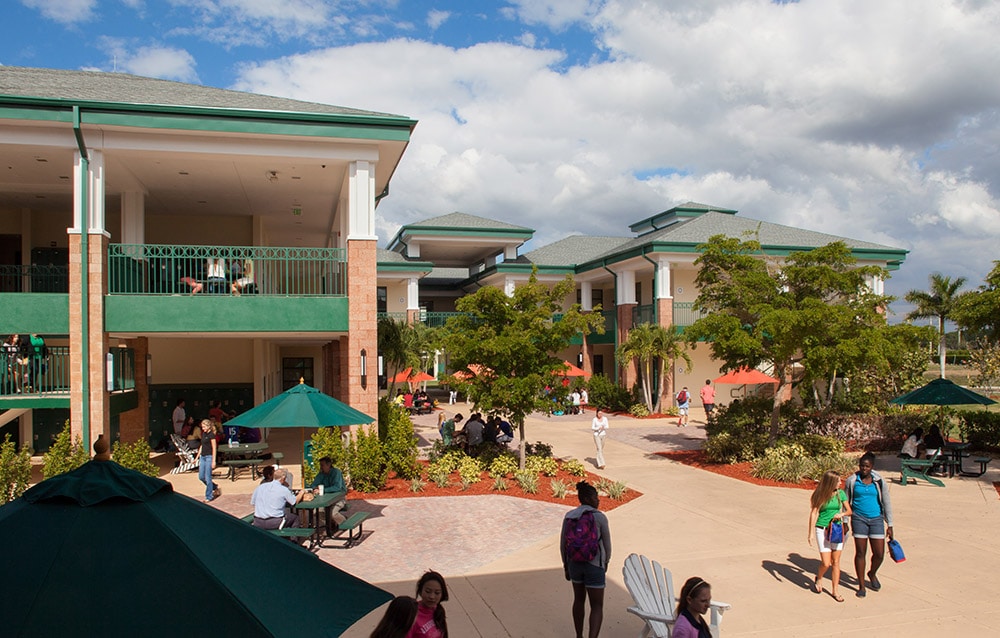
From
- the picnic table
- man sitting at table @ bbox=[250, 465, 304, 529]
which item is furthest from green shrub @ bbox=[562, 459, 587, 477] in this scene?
man sitting at table @ bbox=[250, 465, 304, 529]

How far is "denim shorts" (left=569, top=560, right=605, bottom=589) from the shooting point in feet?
22.0

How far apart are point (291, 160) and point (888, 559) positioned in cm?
1328

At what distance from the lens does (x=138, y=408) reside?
Result: 1870cm

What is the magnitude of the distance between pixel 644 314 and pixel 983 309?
55.3 feet

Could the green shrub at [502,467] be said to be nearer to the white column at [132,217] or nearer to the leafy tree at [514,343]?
the leafy tree at [514,343]

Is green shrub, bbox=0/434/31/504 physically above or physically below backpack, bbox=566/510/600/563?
below

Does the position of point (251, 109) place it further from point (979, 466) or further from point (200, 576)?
point (979, 466)

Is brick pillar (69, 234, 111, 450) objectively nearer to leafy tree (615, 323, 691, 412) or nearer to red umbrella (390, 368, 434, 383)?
red umbrella (390, 368, 434, 383)

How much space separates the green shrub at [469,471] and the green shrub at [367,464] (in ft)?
5.15

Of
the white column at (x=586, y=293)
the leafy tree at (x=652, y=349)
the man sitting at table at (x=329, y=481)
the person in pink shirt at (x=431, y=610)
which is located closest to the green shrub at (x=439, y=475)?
the man sitting at table at (x=329, y=481)

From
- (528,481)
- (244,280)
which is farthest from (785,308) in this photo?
(244,280)

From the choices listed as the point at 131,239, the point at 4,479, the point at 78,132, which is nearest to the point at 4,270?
the point at 131,239

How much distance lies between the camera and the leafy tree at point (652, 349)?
96.3 ft

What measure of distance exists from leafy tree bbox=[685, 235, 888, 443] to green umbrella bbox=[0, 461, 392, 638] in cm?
1372
